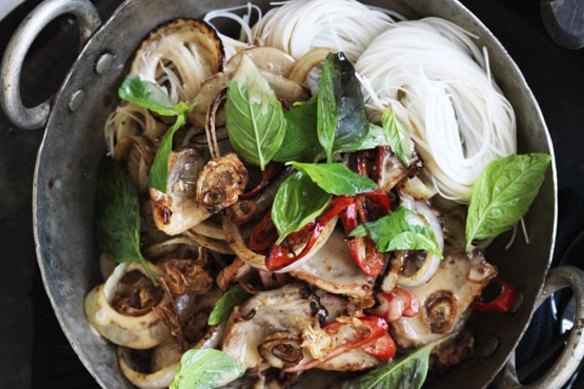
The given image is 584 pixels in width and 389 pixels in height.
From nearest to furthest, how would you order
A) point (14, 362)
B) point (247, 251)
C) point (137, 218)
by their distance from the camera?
point (247, 251) < point (137, 218) < point (14, 362)

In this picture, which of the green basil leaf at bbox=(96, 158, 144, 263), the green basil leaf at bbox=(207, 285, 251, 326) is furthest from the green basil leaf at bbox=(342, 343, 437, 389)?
the green basil leaf at bbox=(96, 158, 144, 263)

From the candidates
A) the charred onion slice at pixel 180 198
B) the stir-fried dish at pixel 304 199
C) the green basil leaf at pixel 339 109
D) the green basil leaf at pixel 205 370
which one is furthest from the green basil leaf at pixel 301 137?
the green basil leaf at pixel 205 370

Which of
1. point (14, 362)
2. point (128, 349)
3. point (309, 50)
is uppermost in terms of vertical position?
point (309, 50)

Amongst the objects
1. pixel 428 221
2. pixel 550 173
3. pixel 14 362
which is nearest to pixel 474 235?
pixel 428 221

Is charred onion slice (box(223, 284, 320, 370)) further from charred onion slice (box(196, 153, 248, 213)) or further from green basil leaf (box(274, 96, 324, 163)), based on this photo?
green basil leaf (box(274, 96, 324, 163))

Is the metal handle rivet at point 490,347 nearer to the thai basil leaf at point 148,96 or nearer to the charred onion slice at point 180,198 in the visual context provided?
the charred onion slice at point 180,198

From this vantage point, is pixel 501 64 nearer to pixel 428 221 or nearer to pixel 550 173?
pixel 550 173

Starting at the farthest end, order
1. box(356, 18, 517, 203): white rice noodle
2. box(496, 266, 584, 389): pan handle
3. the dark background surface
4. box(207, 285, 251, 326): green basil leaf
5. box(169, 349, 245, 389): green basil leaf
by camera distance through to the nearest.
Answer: the dark background surface → box(356, 18, 517, 203): white rice noodle → box(207, 285, 251, 326): green basil leaf → box(496, 266, 584, 389): pan handle → box(169, 349, 245, 389): green basil leaf
